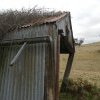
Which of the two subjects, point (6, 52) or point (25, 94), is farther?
point (6, 52)

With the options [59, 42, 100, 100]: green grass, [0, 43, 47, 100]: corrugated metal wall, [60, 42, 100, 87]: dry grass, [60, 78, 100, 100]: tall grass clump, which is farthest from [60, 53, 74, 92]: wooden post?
[0, 43, 47, 100]: corrugated metal wall

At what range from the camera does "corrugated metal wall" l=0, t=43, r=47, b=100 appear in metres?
9.04

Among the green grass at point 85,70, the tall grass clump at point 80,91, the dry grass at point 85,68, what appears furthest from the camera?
the dry grass at point 85,68

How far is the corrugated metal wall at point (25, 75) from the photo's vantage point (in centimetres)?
904

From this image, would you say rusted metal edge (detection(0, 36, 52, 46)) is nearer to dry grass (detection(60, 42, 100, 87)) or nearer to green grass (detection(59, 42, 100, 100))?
green grass (detection(59, 42, 100, 100))

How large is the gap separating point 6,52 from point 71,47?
144 inches

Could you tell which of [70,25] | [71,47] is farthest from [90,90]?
[70,25]

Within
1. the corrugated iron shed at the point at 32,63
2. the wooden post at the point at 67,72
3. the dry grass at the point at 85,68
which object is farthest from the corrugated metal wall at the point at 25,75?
the dry grass at the point at 85,68

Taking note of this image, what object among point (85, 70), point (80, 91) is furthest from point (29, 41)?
point (85, 70)

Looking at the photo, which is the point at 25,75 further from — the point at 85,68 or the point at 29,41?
the point at 85,68

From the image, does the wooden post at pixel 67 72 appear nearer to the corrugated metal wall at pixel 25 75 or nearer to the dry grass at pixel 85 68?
the dry grass at pixel 85 68

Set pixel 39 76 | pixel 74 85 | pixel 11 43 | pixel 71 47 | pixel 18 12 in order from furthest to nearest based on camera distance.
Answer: pixel 74 85, pixel 71 47, pixel 18 12, pixel 11 43, pixel 39 76

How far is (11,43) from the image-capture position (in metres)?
9.83

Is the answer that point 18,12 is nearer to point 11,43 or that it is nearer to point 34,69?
point 11,43
